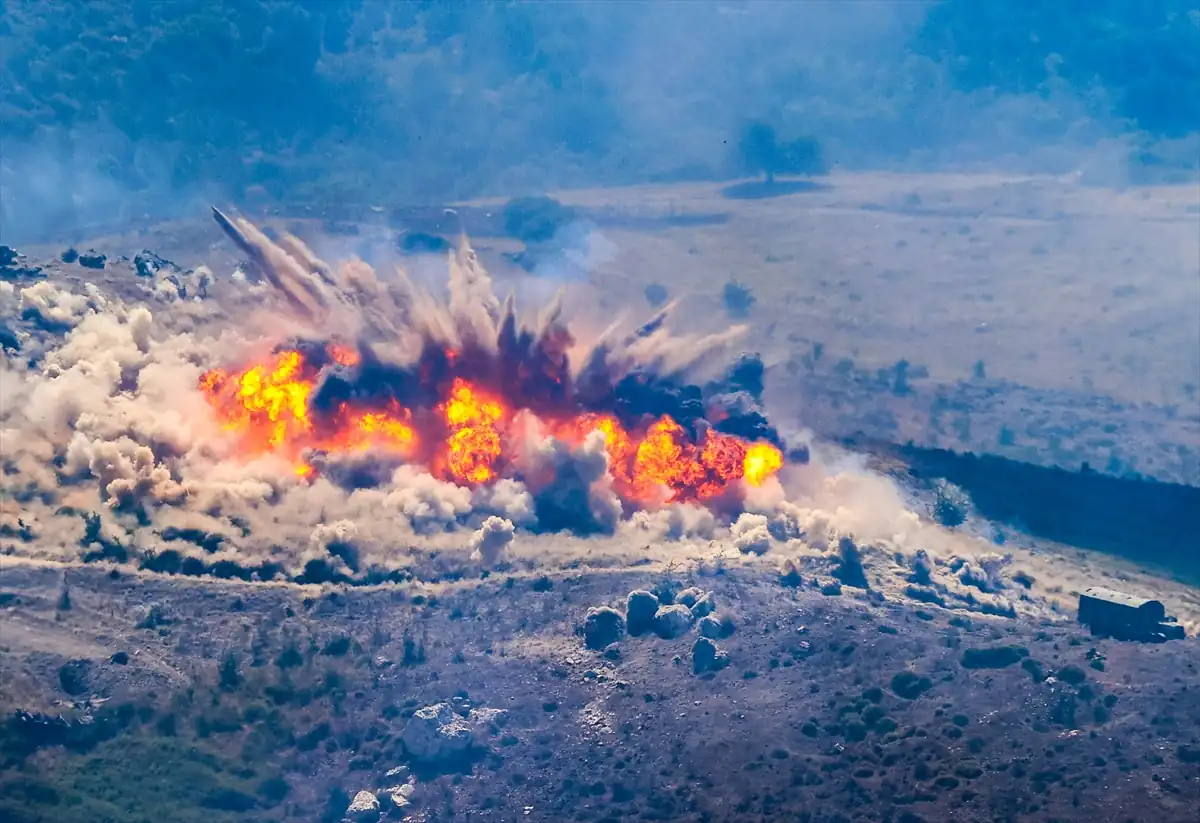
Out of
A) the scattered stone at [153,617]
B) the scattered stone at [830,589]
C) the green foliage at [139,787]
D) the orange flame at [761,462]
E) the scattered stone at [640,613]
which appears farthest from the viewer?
the orange flame at [761,462]

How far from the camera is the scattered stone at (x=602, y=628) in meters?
135

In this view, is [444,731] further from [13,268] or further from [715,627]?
[13,268]

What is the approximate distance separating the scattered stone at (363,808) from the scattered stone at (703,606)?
110 ft

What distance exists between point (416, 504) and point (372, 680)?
26.2 m

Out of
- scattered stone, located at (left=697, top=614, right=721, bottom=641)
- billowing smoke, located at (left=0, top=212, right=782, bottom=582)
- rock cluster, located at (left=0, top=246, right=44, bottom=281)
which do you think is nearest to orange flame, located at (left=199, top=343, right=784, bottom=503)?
billowing smoke, located at (left=0, top=212, right=782, bottom=582)

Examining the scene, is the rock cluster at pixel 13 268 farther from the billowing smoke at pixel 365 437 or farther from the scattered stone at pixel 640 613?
the scattered stone at pixel 640 613

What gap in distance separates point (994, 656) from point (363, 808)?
169 feet

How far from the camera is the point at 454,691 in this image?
12794 cm

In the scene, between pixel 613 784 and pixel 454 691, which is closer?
pixel 613 784

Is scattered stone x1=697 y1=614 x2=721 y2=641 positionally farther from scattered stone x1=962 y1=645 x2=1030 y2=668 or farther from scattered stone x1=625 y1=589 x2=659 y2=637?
scattered stone x1=962 y1=645 x2=1030 y2=668

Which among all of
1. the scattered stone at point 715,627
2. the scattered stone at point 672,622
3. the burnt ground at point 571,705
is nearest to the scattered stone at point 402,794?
the burnt ground at point 571,705

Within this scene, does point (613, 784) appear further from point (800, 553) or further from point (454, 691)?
point (800, 553)

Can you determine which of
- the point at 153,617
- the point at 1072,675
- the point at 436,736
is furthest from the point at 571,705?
the point at 1072,675

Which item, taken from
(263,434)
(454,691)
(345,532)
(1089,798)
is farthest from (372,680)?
Answer: (1089,798)
